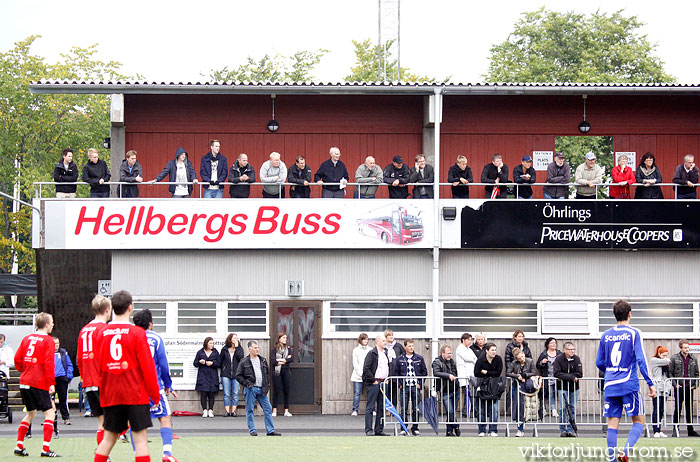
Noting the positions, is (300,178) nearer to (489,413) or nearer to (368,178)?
(368,178)

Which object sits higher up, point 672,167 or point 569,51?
point 569,51

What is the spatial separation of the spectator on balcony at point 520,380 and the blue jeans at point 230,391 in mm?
5957

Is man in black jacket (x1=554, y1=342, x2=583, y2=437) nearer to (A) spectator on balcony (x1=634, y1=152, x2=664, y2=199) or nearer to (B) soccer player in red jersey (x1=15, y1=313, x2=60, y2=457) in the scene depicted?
(A) spectator on balcony (x1=634, y1=152, x2=664, y2=199)

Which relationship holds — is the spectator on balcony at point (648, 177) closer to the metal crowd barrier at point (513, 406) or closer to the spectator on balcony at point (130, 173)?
the metal crowd barrier at point (513, 406)

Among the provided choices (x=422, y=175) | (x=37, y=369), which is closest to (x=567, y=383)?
(x=422, y=175)

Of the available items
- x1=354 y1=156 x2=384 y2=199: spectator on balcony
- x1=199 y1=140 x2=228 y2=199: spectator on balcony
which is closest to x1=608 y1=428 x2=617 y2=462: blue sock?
x1=354 y1=156 x2=384 y2=199: spectator on balcony

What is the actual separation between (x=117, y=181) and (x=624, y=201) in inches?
431

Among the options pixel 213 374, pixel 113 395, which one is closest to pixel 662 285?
pixel 213 374

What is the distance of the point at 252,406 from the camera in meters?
18.4

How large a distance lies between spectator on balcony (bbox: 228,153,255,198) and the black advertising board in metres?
4.66

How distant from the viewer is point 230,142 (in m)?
25.4

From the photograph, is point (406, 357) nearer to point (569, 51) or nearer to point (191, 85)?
point (191, 85)

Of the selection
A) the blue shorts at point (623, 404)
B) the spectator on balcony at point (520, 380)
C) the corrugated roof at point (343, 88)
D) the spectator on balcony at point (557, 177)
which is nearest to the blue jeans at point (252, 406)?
the spectator on balcony at point (520, 380)

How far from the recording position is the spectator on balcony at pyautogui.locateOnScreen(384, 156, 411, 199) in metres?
23.0
